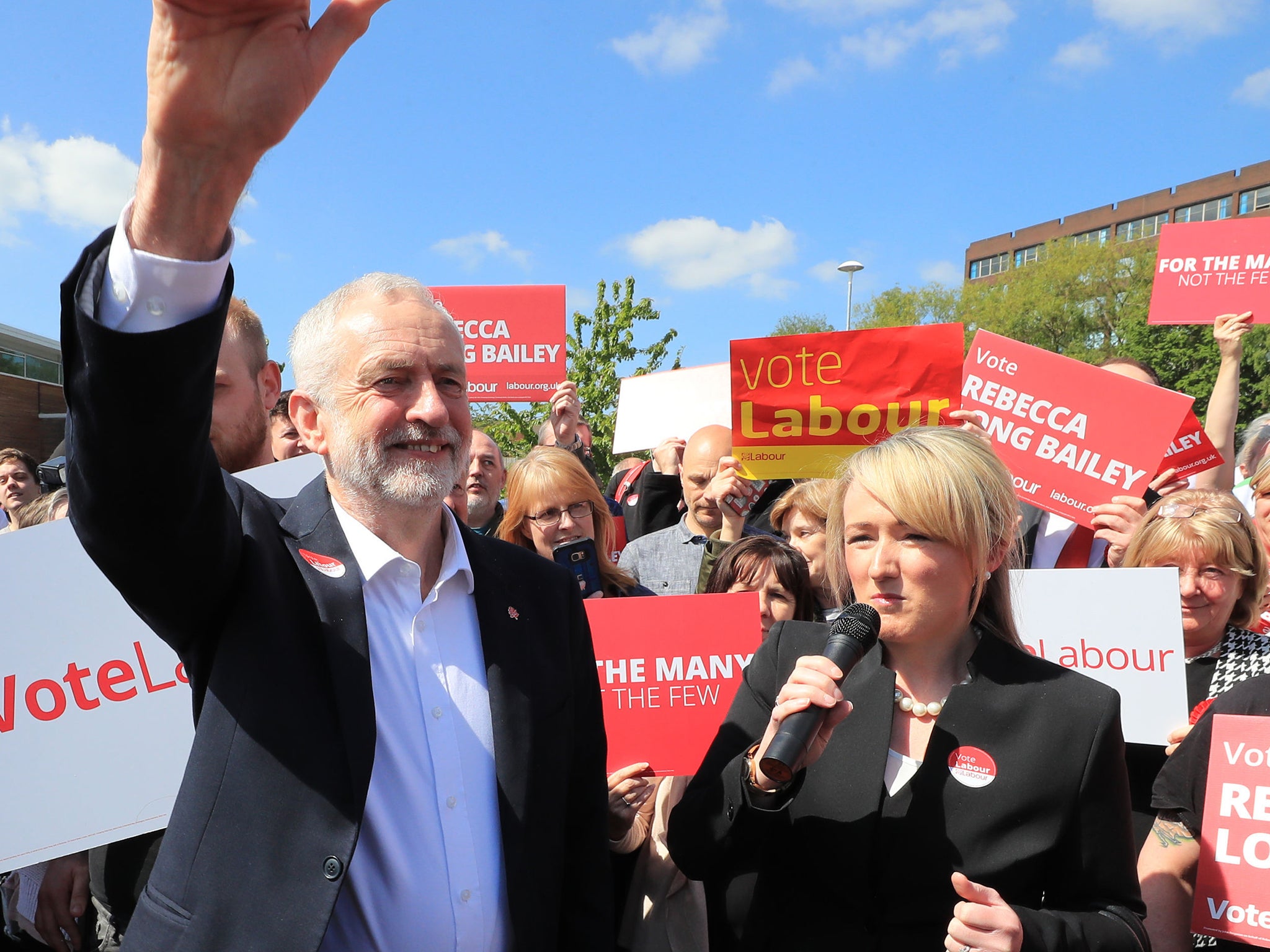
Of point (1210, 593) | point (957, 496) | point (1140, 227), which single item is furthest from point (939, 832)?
point (1140, 227)

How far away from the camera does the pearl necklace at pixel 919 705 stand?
7.27 ft

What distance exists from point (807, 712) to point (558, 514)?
232cm

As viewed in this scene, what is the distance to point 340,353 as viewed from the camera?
2.11 m

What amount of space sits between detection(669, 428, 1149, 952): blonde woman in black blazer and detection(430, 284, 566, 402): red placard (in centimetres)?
506

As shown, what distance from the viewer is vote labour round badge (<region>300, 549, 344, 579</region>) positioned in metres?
1.89

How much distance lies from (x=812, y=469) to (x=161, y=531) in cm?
363

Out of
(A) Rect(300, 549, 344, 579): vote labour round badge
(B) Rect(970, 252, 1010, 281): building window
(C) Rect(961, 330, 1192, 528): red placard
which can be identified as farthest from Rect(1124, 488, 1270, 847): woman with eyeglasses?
(B) Rect(970, 252, 1010, 281): building window

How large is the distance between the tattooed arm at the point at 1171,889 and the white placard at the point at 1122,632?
76 cm

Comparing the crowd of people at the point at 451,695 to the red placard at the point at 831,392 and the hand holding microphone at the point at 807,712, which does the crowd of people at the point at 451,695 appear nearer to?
the hand holding microphone at the point at 807,712

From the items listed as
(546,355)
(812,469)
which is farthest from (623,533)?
(812,469)

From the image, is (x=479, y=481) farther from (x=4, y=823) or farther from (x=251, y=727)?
(x=251, y=727)

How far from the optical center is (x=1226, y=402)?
5.48 meters

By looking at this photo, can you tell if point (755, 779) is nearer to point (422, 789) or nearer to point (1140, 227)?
point (422, 789)

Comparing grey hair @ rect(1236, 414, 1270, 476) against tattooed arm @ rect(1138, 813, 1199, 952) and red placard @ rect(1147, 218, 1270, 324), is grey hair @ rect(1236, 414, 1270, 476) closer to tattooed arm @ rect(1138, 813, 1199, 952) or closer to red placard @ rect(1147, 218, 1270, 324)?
red placard @ rect(1147, 218, 1270, 324)
